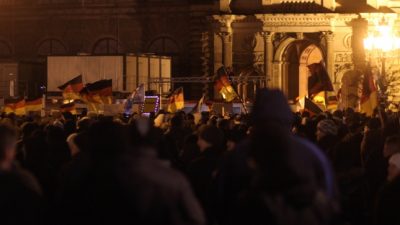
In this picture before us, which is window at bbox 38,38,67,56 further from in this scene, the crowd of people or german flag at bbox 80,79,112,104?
the crowd of people

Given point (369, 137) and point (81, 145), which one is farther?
point (369, 137)

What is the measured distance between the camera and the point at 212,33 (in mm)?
56875

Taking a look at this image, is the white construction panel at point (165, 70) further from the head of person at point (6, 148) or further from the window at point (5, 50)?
the head of person at point (6, 148)

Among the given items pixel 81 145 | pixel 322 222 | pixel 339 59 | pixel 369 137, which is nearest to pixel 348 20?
pixel 339 59

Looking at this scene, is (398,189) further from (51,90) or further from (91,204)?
(51,90)

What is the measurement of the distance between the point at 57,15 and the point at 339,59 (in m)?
16.9

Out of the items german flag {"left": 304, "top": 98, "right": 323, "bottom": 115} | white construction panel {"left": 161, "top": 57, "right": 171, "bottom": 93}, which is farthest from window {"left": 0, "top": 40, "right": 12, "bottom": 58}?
german flag {"left": 304, "top": 98, "right": 323, "bottom": 115}

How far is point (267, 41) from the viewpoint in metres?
55.2

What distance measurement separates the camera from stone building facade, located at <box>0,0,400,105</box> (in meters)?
55.0

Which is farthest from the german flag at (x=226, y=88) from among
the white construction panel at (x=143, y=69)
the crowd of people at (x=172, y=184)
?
the crowd of people at (x=172, y=184)

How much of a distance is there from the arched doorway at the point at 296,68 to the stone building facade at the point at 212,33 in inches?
2.1

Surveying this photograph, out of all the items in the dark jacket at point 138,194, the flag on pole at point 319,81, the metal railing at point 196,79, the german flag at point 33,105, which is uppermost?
the metal railing at point 196,79

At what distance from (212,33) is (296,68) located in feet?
15.6

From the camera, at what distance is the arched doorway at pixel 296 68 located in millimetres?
56466
